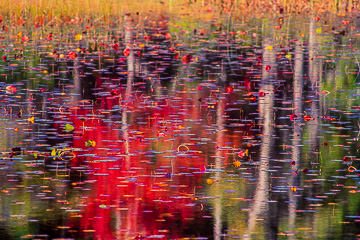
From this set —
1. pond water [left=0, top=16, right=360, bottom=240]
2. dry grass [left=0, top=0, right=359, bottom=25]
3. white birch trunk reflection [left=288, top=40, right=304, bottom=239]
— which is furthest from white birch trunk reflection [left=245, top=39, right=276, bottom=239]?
dry grass [left=0, top=0, right=359, bottom=25]

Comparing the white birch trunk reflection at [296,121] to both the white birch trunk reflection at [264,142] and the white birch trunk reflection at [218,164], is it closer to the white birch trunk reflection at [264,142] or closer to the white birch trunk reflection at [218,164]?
the white birch trunk reflection at [264,142]

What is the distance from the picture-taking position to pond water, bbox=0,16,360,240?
8.10 metres

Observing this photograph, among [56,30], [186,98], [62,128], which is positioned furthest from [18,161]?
[56,30]

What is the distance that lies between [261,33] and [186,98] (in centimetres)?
1274

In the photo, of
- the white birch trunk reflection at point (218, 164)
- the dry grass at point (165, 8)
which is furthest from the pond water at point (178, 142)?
the dry grass at point (165, 8)

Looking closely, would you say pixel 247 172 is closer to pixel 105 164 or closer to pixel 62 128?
pixel 105 164

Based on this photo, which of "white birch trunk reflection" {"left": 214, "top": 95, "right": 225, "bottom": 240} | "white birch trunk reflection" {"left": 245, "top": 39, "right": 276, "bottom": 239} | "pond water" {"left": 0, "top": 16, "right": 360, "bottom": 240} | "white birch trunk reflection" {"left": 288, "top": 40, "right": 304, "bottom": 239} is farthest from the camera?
"white birch trunk reflection" {"left": 288, "top": 40, "right": 304, "bottom": 239}

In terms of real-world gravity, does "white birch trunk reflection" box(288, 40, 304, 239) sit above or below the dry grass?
below

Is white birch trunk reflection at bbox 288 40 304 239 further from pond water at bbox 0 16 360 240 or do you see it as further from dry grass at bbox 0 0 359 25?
dry grass at bbox 0 0 359 25

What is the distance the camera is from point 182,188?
9281mm

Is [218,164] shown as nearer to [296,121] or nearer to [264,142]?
[264,142]

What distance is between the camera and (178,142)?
38.5 ft

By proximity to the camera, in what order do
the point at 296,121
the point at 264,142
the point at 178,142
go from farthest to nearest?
1. the point at 296,121
2. the point at 264,142
3. the point at 178,142

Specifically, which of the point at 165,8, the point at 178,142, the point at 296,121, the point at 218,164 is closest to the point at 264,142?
the point at 178,142
